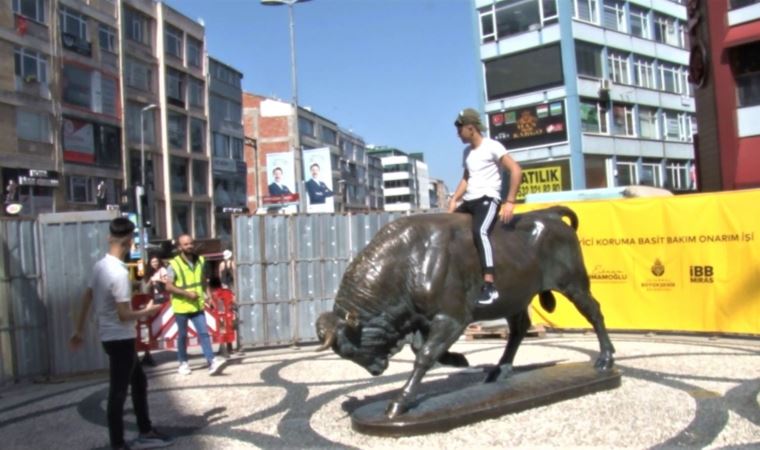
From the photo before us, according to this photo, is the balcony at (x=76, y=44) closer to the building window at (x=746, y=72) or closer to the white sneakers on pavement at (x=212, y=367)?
the building window at (x=746, y=72)

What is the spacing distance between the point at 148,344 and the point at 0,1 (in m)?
32.4

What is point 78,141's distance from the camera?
135ft

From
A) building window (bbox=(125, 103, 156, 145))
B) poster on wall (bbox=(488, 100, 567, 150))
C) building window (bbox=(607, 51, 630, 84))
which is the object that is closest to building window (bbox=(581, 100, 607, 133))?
poster on wall (bbox=(488, 100, 567, 150))

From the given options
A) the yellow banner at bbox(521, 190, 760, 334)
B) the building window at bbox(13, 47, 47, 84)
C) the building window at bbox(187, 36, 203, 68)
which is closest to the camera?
the yellow banner at bbox(521, 190, 760, 334)

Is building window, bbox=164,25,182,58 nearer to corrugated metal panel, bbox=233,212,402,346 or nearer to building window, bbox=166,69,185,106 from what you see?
building window, bbox=166,69,185,106

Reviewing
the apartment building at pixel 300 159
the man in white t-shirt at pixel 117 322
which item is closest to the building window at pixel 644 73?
the apartment building at pixel 300 159

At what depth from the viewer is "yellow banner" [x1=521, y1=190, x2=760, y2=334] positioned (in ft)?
37.0

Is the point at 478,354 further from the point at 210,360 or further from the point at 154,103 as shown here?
the point at 154,103

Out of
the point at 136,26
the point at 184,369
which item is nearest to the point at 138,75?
the point at 136,26

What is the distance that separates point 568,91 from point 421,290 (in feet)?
117

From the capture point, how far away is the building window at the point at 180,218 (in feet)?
174

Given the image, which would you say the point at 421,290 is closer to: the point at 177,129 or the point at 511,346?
the point at 511,346

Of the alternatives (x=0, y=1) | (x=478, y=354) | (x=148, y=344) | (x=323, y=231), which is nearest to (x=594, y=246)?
(x=478, y=354)

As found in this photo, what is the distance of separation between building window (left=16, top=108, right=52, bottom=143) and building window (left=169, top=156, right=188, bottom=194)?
46.0 ft
